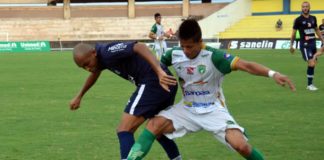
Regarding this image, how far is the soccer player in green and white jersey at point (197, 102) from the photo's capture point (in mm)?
5660

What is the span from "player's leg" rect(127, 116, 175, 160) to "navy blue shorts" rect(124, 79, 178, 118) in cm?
20

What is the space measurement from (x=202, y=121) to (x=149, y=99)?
2.24ft

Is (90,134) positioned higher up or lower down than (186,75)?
lower down

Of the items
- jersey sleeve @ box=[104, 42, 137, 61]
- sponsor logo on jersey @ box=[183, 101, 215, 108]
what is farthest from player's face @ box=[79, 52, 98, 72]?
sponsor logo on jersey @ box=[183, 101, 215, 108]


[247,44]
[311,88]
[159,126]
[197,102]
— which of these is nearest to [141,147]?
[159,126]

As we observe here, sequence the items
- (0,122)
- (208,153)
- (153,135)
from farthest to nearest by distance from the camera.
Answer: (0,122) < (208,153) < (153,135)

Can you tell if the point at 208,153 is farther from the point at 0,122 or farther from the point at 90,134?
the point at 0,122

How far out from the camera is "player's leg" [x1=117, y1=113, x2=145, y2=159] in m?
6.11

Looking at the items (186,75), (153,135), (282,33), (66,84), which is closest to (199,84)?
(186,75)

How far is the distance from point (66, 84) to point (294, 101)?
7.75m

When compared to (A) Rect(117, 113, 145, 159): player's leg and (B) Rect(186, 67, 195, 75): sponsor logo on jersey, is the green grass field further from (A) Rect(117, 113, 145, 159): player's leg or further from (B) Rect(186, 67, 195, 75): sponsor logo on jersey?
(B) Rect(186, 67, 195, 75): sponsor logo on jersey

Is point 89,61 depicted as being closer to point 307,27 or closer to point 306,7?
point 306,7

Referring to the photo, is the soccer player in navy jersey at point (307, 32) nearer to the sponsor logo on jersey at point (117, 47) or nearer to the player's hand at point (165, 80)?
the sponsor logo on jersey at point (117, 47)

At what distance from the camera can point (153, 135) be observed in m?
5.95
